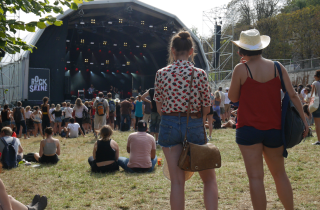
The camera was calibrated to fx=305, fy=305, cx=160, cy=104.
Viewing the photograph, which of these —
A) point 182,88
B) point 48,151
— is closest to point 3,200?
point 182,88

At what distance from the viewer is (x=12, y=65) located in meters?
18.7

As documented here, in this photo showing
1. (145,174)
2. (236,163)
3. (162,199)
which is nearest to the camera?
(162,199)

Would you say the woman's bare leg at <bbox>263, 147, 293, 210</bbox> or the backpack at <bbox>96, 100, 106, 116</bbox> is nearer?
the woman's bare leg at <bbox>263, 147, 293, 210</bbox>

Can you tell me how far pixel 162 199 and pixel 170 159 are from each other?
62.3 inches

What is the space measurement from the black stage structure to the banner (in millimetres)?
252

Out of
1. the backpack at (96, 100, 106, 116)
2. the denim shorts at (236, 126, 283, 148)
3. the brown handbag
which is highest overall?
the backpack at (96, 100, 106, 116)

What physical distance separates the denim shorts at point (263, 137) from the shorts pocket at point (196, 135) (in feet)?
1.21

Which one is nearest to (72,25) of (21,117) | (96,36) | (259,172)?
(96,36)

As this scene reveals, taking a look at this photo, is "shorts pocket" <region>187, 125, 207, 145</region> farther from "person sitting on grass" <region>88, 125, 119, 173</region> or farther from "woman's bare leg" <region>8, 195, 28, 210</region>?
"person sitting on grass" <region>88, 125, 119, 173</region>

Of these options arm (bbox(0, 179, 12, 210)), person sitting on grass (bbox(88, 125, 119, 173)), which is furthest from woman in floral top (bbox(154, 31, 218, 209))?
person sitting on grass (bbox(88, 125, 119, 173))

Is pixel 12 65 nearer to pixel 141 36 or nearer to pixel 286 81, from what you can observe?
pixel 141 36

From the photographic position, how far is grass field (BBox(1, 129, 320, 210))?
12.6 ft

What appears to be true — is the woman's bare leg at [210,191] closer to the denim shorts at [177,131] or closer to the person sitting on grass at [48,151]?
the denim shorts at [177,131]

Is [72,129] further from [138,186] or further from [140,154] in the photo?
[138,186]
